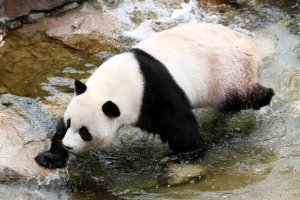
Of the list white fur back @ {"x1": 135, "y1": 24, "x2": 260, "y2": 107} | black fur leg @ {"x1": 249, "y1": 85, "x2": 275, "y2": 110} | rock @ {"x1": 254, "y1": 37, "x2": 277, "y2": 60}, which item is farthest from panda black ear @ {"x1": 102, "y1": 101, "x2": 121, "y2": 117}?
rock @ {"x1": 254, "y1": 37, "x2": 277, "y2": 60}

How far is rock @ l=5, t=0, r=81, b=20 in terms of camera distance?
724 cm

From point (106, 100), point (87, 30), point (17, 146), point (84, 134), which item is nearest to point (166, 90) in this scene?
point (106, 100)

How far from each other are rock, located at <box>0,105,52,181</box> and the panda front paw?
54mm

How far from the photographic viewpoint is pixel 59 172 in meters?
4.63

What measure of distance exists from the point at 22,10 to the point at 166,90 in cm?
368

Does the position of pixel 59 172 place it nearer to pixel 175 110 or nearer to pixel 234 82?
pixel 175 110

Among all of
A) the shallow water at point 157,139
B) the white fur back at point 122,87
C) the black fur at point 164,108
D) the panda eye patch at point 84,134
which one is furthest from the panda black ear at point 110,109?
the shallow water at point 157,139

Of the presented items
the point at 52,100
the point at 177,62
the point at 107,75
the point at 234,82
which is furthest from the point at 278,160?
the point at 52,100

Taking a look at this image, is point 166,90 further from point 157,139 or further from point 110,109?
point 157,139

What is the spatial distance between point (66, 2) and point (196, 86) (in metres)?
3.60

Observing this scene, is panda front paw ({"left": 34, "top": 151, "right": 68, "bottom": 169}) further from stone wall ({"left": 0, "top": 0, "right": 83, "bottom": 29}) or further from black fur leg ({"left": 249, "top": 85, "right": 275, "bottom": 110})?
stone wall ({"left": 0, "top": 0, "right": 83, "bottom": 29})

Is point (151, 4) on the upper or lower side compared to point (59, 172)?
upper

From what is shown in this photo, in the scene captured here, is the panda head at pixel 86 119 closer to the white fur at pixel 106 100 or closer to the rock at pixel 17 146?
the white fur at pixel 106 100

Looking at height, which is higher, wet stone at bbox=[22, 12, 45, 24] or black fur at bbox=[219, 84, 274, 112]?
wet stone at bbox=[22, 12, 45, 24]
